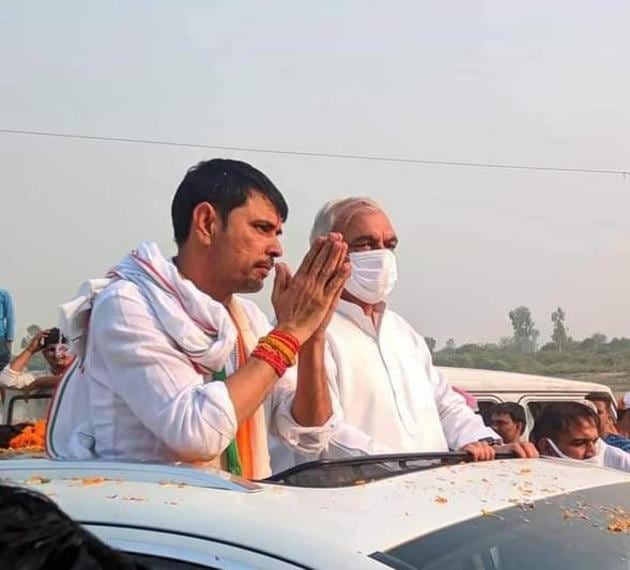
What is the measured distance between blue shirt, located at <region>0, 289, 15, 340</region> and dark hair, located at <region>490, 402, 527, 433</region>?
12.8ft

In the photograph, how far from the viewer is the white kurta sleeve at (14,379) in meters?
7.78

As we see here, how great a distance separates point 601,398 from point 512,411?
1.67 metres

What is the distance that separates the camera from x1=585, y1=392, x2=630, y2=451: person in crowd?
7125 millimetres

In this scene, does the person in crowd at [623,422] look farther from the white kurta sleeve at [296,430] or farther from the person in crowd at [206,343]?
the person in crowd at [206,343]

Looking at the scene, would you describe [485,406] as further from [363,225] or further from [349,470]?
[349,470]

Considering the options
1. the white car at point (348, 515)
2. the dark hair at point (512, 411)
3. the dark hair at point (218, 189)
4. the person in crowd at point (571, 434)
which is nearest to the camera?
the white car at point (348, 515)

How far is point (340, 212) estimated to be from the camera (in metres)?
3.71

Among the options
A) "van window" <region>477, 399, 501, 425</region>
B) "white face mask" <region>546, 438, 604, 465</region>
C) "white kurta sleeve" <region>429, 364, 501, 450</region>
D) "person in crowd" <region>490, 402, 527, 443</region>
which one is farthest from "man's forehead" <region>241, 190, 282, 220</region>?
"van window" <region>477, 399, 501, 425</region>

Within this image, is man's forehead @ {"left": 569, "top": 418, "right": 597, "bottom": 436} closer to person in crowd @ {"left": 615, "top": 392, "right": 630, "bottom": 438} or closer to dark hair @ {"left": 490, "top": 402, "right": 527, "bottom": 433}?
dark hair @ {"left": 490, "top": 402, "right": 527, "bottom": 433}

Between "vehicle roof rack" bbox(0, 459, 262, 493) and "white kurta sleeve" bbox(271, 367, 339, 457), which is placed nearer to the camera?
"vehicle roof rack" bbox(0, 459, 262, 493)

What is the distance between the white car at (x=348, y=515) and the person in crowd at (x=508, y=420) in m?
4.56

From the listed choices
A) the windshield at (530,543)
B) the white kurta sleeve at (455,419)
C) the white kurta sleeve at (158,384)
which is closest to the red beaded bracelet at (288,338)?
the white kurta sleeve at (158,384)

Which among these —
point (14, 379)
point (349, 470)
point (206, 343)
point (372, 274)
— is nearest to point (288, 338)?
point (206, 343)

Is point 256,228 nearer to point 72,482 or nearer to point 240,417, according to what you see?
point 240,417
